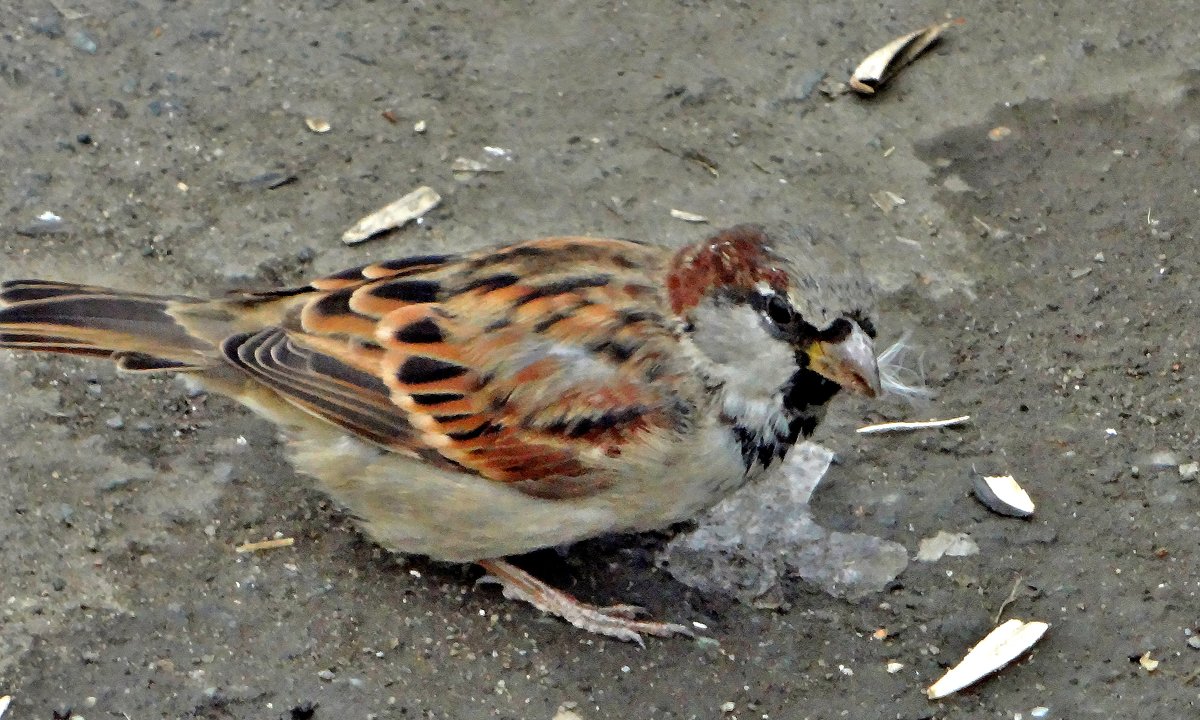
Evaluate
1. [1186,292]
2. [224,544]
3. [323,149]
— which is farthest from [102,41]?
[1186,292]

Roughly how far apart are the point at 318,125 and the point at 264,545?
2.17 meters

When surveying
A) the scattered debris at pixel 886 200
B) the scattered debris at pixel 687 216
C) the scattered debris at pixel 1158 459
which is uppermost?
the scattered debris at pixel 687 216

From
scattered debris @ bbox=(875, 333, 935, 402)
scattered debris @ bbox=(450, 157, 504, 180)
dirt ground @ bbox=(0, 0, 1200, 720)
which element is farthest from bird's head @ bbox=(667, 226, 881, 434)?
scattered debris @ bbox=(450, 157, 504, 180)

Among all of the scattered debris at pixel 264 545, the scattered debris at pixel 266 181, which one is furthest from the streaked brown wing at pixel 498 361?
the scattered debris at pixel 266 181

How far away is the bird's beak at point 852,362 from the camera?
3904mm

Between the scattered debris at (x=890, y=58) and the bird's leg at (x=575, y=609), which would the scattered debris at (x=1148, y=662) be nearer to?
the bird's leg at (x=575, y=609)

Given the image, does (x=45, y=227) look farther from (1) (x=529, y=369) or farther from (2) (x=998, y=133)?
(2) (x=998, y=133)

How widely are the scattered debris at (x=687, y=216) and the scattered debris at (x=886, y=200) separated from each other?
0.67 meters

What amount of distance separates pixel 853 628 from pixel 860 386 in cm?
83

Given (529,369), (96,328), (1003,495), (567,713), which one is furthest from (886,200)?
(96,328)

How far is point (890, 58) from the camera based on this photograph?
6.36 metres

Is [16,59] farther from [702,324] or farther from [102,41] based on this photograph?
[702,324]

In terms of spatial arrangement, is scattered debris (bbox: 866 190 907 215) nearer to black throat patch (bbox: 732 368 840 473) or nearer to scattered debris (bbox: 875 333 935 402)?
scattered debris (bbox: 875 333 935 402)

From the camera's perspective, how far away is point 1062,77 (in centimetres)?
634
